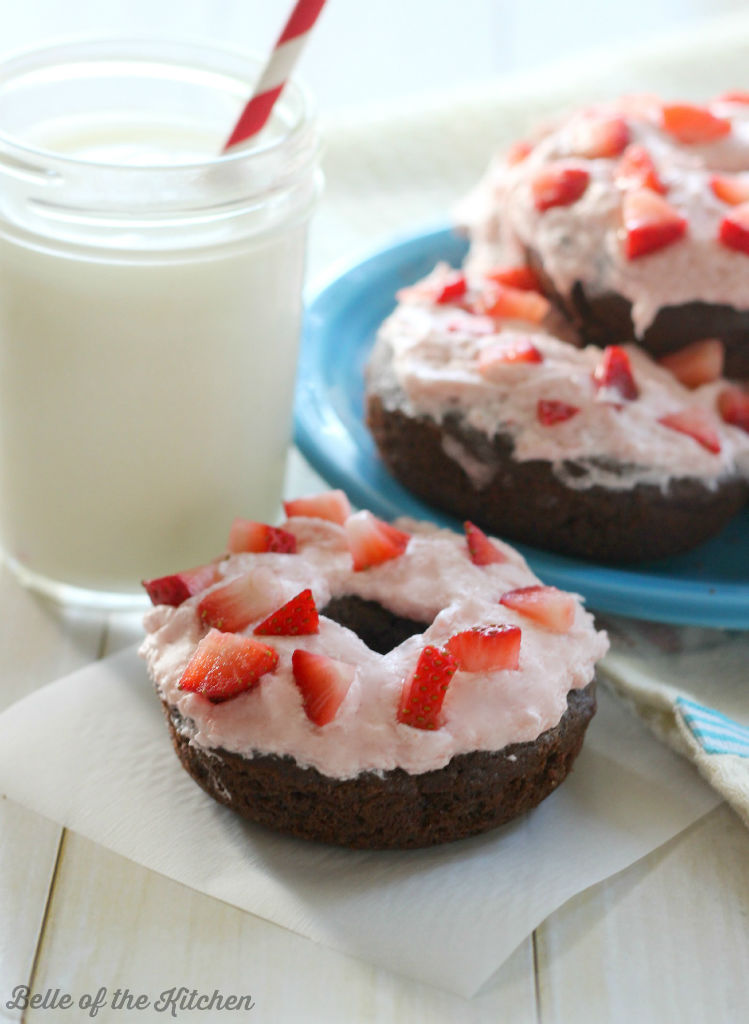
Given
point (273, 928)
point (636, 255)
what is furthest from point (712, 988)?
point (636, 255)

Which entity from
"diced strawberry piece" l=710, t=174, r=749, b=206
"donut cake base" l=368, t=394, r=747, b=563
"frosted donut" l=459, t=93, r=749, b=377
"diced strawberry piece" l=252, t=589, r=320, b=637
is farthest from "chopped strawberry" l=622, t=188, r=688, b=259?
"diced strawberry piece" l=252, t=589, r=320, b=637

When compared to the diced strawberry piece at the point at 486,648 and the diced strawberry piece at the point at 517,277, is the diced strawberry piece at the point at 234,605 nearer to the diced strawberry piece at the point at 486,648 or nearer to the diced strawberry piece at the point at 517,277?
the diced strawberry piece at the point at 486,648

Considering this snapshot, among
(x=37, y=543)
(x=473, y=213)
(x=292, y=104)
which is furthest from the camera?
(x=473, y=213)

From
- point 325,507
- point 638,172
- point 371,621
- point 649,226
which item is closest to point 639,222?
point 649,226

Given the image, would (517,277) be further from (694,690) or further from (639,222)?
(694,690)

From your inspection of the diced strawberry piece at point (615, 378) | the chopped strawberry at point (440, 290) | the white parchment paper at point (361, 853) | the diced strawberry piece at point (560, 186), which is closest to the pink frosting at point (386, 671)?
the white parchment paper at point (361, 853)

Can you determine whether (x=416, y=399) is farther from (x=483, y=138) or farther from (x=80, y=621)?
(x=483, y=138)

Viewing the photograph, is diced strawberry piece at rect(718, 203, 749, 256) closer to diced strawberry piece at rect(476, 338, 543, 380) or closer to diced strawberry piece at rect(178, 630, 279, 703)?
diced strawberry piece at rect(476, 338, 543, 380)
